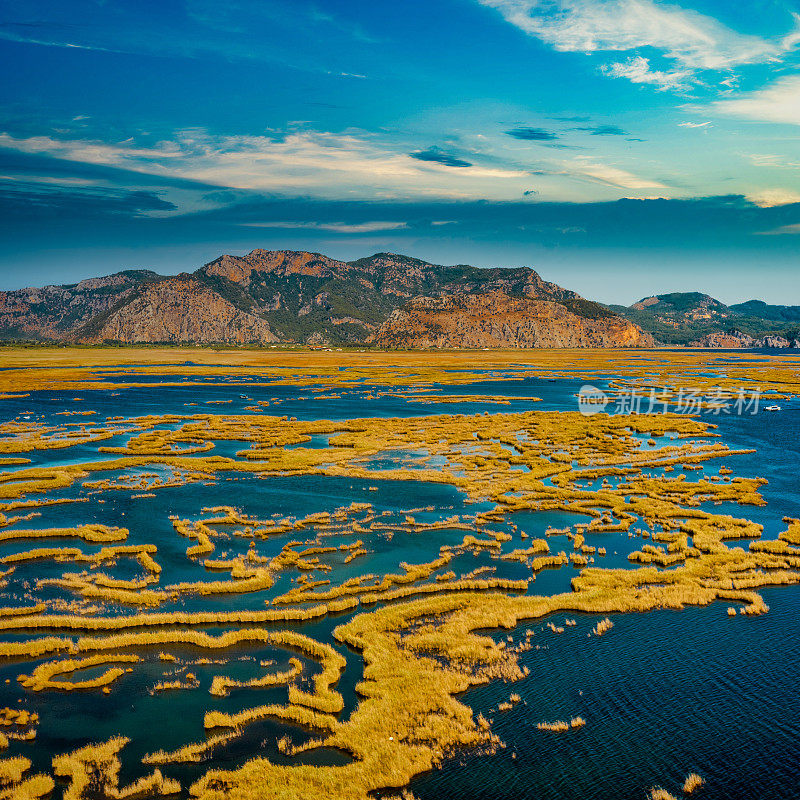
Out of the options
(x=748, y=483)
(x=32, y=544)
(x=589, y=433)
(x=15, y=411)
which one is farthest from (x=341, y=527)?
(x=15, y=411)

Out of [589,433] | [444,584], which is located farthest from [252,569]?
[589,433]

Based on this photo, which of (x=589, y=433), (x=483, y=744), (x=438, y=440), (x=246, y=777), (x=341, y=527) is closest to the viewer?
(x=246, y=777)

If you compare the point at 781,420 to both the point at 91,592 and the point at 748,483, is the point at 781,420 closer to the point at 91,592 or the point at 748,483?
the point at 748,483

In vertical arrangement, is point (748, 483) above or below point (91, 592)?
above

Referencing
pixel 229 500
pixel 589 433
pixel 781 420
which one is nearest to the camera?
pixel 229 500

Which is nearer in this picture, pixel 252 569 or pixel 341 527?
pixel 252 569

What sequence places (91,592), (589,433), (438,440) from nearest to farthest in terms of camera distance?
(91,592), (438,440), (589,433)

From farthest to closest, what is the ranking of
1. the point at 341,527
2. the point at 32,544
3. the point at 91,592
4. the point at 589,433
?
the point at 589,433 < the point at 341,527 < the point at 32,544 < the point at 91,592

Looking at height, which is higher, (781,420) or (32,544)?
(781,420)

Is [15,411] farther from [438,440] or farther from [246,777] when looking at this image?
[246,777]
